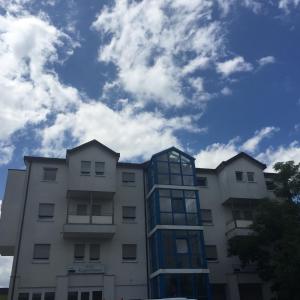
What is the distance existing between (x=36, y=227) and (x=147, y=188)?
36.2 ft

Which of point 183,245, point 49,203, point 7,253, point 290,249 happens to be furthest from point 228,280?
point 7,253

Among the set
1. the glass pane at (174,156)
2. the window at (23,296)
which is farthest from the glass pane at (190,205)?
the window at (23,296)

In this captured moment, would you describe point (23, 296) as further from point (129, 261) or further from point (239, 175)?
point (239, 175)

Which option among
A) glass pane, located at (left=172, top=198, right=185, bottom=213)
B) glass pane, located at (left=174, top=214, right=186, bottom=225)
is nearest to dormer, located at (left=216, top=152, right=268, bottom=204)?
glass pane, located at (left=172, top=198, right=185, bottom=213)

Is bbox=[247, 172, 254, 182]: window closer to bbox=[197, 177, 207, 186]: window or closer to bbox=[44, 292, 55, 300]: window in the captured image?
bbox=[197, 177, 207, 186]: window

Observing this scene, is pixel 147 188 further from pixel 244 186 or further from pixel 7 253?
pixel 7 253

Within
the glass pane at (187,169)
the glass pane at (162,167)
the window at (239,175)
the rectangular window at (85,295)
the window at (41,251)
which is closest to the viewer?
the rectangular window at (85,295)

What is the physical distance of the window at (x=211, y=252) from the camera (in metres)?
34.6

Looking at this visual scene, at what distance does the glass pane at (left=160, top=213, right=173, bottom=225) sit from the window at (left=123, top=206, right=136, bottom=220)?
11.4 feet

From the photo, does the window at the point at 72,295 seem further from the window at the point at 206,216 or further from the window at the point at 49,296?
the window at the point at 206,216

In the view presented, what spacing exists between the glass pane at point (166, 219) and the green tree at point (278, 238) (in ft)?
19.2

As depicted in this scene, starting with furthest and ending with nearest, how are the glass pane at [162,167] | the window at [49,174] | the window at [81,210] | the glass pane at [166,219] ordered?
the glass pane at [162,167], the window at [49,174], the window at [81,210], the glass pane at [166,219]

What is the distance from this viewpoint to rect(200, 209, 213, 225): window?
36.3m

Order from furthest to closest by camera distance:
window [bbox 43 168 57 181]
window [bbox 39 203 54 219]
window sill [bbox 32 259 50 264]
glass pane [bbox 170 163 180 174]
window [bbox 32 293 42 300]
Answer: glass pane [bbox 170 163 180 174], window [bbox 43 168 57 181], window [bbox 39 203 54 219], window sill [bbox 32 259 50 264], window [bbox 32 293 42 300]
